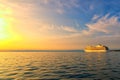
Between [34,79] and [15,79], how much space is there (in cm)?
247

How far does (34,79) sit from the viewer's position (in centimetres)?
2212

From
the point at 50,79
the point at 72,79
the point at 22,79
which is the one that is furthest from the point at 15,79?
the point at 72,79

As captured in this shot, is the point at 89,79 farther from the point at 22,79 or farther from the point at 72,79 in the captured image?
the point at 22,79

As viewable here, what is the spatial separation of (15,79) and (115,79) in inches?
512

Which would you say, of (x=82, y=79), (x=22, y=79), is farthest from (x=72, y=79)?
(x=22, y=79)

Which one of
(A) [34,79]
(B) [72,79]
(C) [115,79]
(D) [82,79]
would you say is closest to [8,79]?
(A) [34,79]

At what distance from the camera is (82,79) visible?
72.4 feet

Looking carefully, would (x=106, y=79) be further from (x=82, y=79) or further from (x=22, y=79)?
(x=22, y=79)

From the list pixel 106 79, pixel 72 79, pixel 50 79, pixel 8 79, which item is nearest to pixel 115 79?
pixel 106 79

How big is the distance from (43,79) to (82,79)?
16.9 ft

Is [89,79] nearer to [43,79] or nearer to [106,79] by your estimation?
[106,79]

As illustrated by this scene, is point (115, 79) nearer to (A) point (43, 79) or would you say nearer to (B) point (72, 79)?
(B) point (72, 79)

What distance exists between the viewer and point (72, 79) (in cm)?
2203

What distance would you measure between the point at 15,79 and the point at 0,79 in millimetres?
2036
